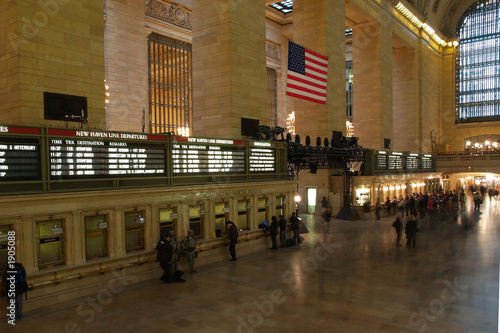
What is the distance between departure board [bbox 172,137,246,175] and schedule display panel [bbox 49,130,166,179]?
0.59m

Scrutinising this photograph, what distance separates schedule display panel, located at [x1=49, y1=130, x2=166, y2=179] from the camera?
8625 millimetres

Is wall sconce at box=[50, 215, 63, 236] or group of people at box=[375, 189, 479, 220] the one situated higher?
wall sconce at box=[50, 215, 63, 236]

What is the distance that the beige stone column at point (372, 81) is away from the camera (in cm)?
3059

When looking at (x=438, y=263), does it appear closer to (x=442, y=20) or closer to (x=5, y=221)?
(x=5, y=221)

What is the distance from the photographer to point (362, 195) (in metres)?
23.1

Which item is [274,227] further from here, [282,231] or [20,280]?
[20,280]

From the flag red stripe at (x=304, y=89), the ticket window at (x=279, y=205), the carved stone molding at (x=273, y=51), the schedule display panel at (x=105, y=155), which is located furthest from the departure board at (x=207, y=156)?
the carved stone molding at (x=273, y=51)

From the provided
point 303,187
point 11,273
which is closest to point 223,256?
point 11,273

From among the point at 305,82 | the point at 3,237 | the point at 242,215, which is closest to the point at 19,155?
the point at 3,237

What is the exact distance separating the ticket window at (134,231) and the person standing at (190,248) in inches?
45.2

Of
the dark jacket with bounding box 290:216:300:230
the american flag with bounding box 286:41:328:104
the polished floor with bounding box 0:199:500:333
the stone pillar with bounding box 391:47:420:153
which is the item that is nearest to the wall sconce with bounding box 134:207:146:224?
the polished floor with bounding box 0:199:500:333

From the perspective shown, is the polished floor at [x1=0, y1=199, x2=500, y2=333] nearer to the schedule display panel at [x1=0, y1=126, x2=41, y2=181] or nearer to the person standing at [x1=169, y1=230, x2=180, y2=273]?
the person standing at [x1=169, y1=230, x2=180, y2=273]

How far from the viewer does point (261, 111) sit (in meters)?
16.7

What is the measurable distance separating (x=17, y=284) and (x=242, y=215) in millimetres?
7431
